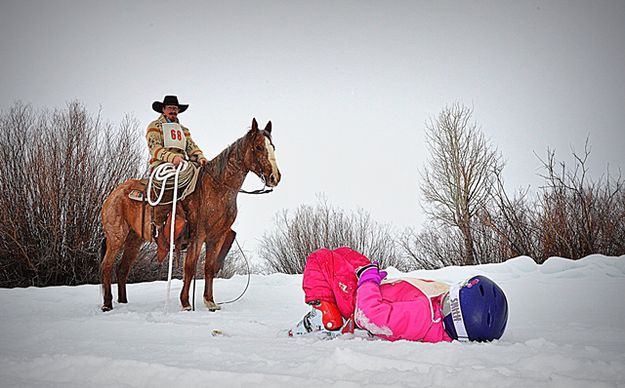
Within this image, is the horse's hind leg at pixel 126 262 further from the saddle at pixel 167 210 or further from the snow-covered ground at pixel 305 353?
the snow-covered ground at pixel 305 353

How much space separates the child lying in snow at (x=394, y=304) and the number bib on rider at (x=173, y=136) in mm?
2833

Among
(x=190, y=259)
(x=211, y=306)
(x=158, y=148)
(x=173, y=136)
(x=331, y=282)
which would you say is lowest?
(x=211, y=306)

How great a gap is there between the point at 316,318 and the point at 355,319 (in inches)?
10.2

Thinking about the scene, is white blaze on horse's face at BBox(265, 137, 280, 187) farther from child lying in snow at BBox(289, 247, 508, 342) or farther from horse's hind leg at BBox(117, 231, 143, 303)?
horse's hind leg at BBox(117, 231, 143, 303)

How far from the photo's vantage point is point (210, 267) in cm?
464

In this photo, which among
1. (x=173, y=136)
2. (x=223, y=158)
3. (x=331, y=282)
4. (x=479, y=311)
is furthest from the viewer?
(x=173, y=136)

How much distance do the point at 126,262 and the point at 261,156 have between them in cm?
226

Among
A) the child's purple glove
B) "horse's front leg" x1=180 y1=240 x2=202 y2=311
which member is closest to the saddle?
"horse's front leg" x1=180 y1=240 x2=202 y2=311

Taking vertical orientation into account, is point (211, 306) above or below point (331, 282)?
below

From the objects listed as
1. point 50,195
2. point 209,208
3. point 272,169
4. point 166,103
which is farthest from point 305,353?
point 50,195

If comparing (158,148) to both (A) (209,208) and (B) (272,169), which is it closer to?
(A) (209,208)

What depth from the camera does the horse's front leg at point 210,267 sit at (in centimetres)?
448

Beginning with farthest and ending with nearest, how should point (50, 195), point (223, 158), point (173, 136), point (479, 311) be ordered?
point (50, 195) → point (173, 136) → point (223, 158) → point (479, 311)

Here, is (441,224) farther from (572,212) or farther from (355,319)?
(355,319)
